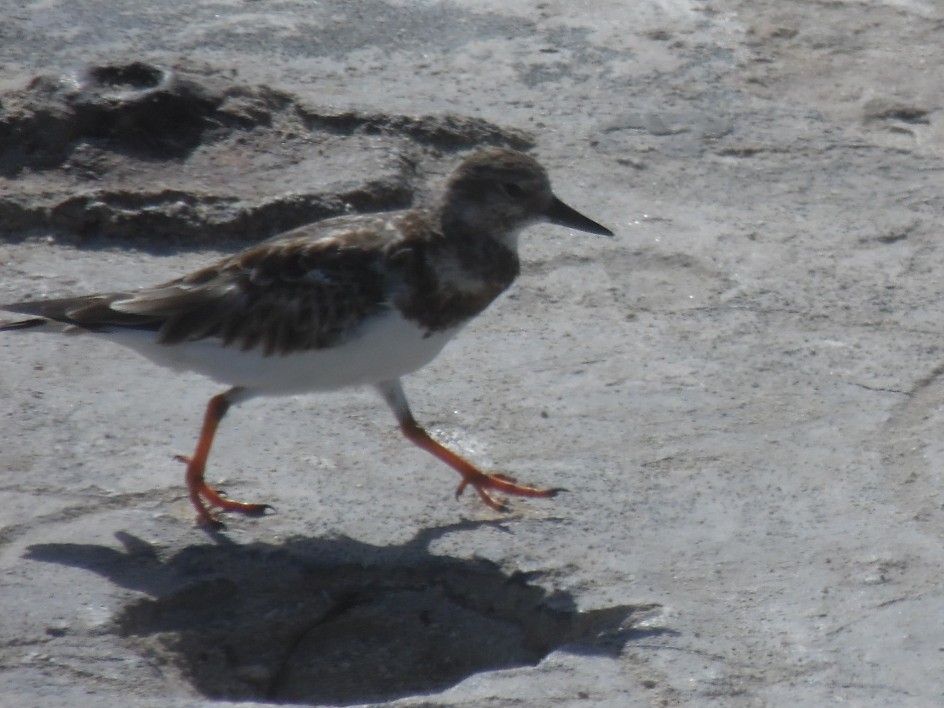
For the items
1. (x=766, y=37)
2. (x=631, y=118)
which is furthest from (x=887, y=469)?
(x=766, y=37)

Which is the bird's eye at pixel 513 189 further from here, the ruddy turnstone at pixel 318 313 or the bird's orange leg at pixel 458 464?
the bird's orange leg at pixel 458 464

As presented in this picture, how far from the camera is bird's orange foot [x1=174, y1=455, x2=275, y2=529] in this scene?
387 centimetres

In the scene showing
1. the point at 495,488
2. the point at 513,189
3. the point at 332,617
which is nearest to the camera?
the point at 332,617

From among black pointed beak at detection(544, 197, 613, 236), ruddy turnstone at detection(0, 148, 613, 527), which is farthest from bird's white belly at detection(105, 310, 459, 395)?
black pointed beak at detection(544, 197, 613, 236)

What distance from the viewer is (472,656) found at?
3580mm

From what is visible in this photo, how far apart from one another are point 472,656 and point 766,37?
4026 millimetres

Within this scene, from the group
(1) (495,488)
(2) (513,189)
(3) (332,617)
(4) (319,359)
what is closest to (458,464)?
(1) (495,488)

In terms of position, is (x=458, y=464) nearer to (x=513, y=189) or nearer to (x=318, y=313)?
(x=318, y=313)

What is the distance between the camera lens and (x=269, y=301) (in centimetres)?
397

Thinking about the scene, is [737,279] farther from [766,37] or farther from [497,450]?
[766,37]

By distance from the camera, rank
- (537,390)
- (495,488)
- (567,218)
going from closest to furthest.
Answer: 1. (495,488)
2. (567,218)
3. (537,390)

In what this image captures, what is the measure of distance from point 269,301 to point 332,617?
0.88 m

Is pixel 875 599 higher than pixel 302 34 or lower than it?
lower

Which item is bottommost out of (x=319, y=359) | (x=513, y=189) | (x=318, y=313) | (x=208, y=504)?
(x=208, y=504)
